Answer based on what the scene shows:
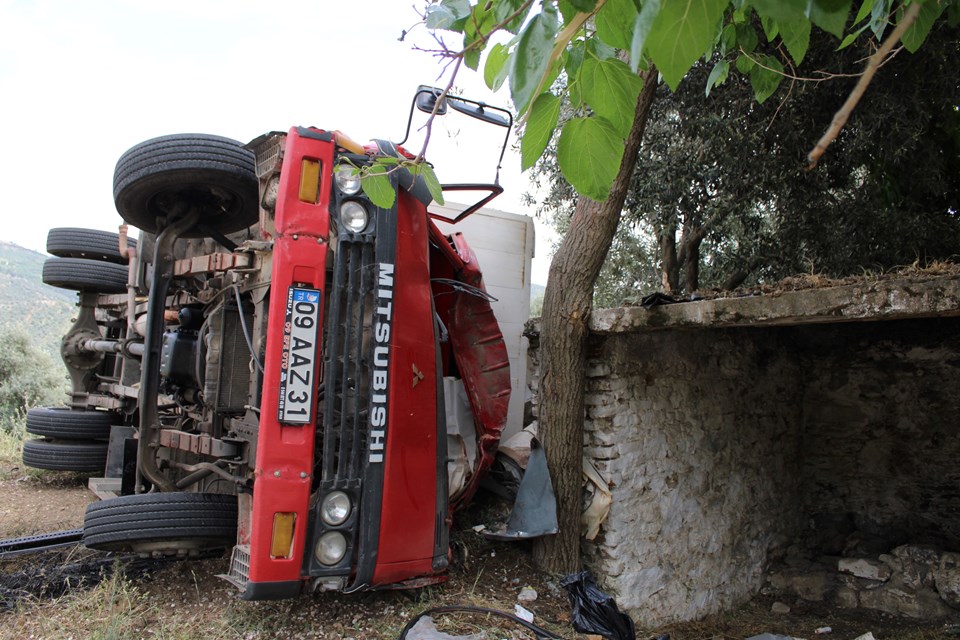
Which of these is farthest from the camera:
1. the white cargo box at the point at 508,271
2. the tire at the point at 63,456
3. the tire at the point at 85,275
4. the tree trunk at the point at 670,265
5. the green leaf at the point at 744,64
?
the tree trunk at the point at 670,265

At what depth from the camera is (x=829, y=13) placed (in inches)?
39.0

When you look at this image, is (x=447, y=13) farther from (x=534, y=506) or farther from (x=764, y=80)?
(x=534, y=506)

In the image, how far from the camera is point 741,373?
534cm

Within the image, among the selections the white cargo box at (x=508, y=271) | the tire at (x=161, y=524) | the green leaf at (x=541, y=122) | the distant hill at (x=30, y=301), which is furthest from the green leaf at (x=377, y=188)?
the distant hill at (x=30, y=301)

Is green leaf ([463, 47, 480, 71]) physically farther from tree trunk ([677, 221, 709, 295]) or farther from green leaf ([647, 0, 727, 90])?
tree trunk ([677, 221, 709, 295])

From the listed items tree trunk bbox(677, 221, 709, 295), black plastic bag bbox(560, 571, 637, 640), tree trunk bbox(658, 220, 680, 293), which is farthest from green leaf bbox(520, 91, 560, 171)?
→ tree trunk bbox(658, 220, 680, 293)

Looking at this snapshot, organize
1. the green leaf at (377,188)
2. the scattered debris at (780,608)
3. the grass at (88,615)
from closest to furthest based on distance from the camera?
the green leaf at (377,188)
the grass at (88,615)
the scattered debris at (780,608)

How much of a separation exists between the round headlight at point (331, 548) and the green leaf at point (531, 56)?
2.44 m

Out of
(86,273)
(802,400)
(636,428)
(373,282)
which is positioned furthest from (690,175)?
(86,273)

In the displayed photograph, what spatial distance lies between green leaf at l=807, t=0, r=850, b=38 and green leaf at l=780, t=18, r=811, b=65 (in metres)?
0.09

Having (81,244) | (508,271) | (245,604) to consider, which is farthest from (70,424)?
(508,271)

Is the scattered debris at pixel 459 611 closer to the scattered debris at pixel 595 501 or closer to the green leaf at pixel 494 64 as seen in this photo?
the scattered debris at pixel 595 501

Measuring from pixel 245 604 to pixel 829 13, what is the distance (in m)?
3.32

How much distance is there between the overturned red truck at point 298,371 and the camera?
2.93m
